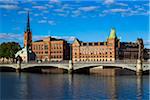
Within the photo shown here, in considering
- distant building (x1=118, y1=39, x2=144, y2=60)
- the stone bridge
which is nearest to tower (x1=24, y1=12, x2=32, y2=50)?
distant building (x1=118, y1=39, x2=144, y2=60)

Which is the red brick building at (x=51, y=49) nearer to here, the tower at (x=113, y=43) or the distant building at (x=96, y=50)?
the distant building at (x=96, y=50)

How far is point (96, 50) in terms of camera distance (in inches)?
4774

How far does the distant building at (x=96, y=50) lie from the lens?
120 meters

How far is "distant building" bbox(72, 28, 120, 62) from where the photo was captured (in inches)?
4712

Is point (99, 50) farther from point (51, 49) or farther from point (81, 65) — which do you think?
point (81, 65)

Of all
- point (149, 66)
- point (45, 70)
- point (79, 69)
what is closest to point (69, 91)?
point (149, 66)

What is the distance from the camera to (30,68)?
8375 centimetres

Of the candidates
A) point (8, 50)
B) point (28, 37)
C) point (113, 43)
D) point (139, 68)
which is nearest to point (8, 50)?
point (8, 50)

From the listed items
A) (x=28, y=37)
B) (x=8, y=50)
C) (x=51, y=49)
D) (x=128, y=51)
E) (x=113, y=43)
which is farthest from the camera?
(x=128, y=51)

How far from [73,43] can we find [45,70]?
113 ft

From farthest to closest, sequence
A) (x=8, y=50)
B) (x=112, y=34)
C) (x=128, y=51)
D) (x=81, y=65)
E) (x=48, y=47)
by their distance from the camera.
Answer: (x=128, y=51) < (x=48, y=47) < (x=112, y=34) < (x=8, y=50) < (x=81, y=65)

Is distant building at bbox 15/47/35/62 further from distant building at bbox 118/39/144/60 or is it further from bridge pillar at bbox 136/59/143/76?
bridge pillar at bbox 136/59/143/76

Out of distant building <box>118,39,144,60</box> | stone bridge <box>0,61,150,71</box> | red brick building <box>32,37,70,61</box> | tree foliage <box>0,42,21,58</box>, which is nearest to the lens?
stone bridge <box>0,61,150,71</box>

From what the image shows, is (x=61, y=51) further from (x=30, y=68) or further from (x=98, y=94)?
(x=98, y=94)
